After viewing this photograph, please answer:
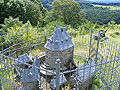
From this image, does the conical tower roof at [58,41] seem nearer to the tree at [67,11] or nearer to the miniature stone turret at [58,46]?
the miniature stone turret at [58,46]

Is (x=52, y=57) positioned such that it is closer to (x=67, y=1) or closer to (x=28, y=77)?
(x=28, y=77)

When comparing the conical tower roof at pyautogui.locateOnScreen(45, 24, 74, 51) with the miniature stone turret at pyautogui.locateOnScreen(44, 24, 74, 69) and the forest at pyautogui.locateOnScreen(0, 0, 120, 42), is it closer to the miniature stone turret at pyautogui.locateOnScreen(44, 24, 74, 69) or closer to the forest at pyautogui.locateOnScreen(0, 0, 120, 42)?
the miniature stone turret at pyautogui.locateOnScreen(44, 24, 74, 69)

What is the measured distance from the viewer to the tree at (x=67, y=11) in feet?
74.3

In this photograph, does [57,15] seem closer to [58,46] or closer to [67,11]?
[67,11]

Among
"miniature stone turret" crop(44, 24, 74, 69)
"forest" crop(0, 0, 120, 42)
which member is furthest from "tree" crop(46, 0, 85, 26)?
"miniature stone turret" crop(44, 24, 74, 69)

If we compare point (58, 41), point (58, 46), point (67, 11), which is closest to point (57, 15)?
point (67, 11)

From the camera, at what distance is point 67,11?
74.7ft

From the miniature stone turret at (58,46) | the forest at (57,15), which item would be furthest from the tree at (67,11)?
the miniature stone turret at (58,46)

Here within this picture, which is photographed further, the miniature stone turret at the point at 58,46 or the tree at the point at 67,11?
the tree at the point at 67,11

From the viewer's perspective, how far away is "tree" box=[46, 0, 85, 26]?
74.3 feet

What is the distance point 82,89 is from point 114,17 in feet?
76.6

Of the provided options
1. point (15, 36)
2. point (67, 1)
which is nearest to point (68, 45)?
point (15, 36)

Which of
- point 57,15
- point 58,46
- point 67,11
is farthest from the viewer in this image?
point 57,15

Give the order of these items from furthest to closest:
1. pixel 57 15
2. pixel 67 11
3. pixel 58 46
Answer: pixel 57 15, pixel 67 11, pixel 58 46
